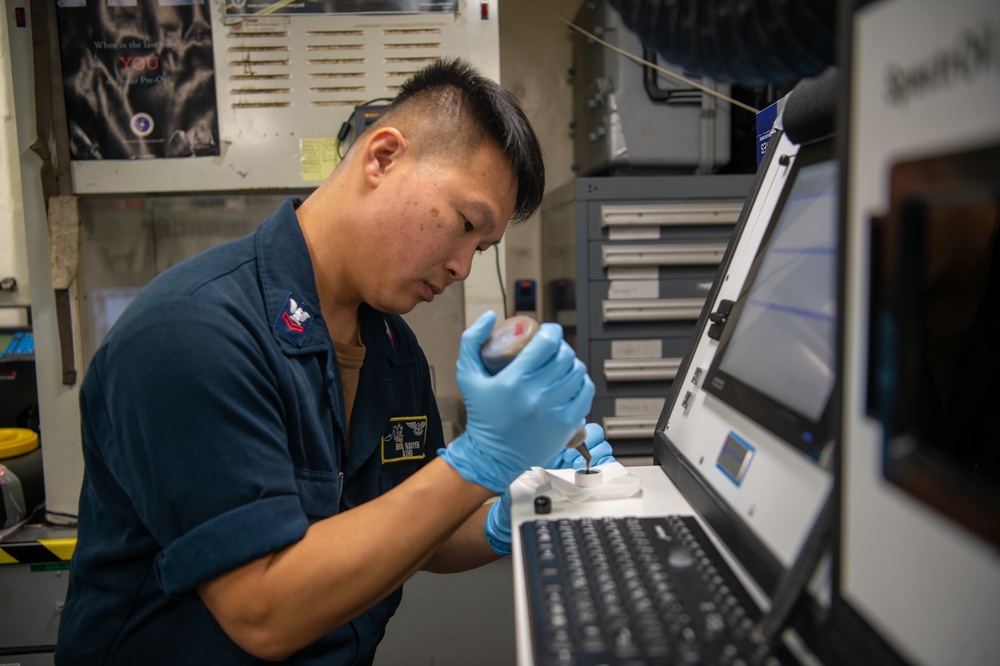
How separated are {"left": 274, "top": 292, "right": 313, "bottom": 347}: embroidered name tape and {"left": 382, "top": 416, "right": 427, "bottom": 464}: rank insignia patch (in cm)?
28

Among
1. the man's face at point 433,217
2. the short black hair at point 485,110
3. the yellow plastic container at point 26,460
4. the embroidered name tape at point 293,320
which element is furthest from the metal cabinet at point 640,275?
the yellow plastic container at point 26,460

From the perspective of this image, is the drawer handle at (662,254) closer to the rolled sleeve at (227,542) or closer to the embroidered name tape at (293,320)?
the embroidered name tape at (293,320)

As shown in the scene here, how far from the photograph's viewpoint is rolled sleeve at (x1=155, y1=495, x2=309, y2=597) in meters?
0.68

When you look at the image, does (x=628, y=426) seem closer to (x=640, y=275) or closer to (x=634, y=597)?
(x=640, y=275)

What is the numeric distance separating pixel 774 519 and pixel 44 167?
5.63ft

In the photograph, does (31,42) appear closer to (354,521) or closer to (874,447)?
(354,521)

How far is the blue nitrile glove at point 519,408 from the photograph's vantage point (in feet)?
2.44

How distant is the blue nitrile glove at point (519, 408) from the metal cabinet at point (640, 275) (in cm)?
95

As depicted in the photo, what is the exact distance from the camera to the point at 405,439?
3.76 feet

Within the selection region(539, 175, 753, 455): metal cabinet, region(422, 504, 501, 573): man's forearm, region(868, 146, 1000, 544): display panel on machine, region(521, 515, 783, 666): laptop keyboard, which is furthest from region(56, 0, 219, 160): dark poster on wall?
region(868, 146, 1000, 544): display panel on machine

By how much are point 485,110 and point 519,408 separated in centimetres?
51

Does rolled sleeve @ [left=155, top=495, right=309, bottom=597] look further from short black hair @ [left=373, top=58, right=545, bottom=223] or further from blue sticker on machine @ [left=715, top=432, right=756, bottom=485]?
short black hair @ [left=373, top=58, right=545, bottom=223]

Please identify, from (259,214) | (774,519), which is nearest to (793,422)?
(774,519)

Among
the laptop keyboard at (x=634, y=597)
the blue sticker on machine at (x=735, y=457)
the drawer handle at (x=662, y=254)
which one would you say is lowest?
the laptop keyboard at (x=634, y=597)
